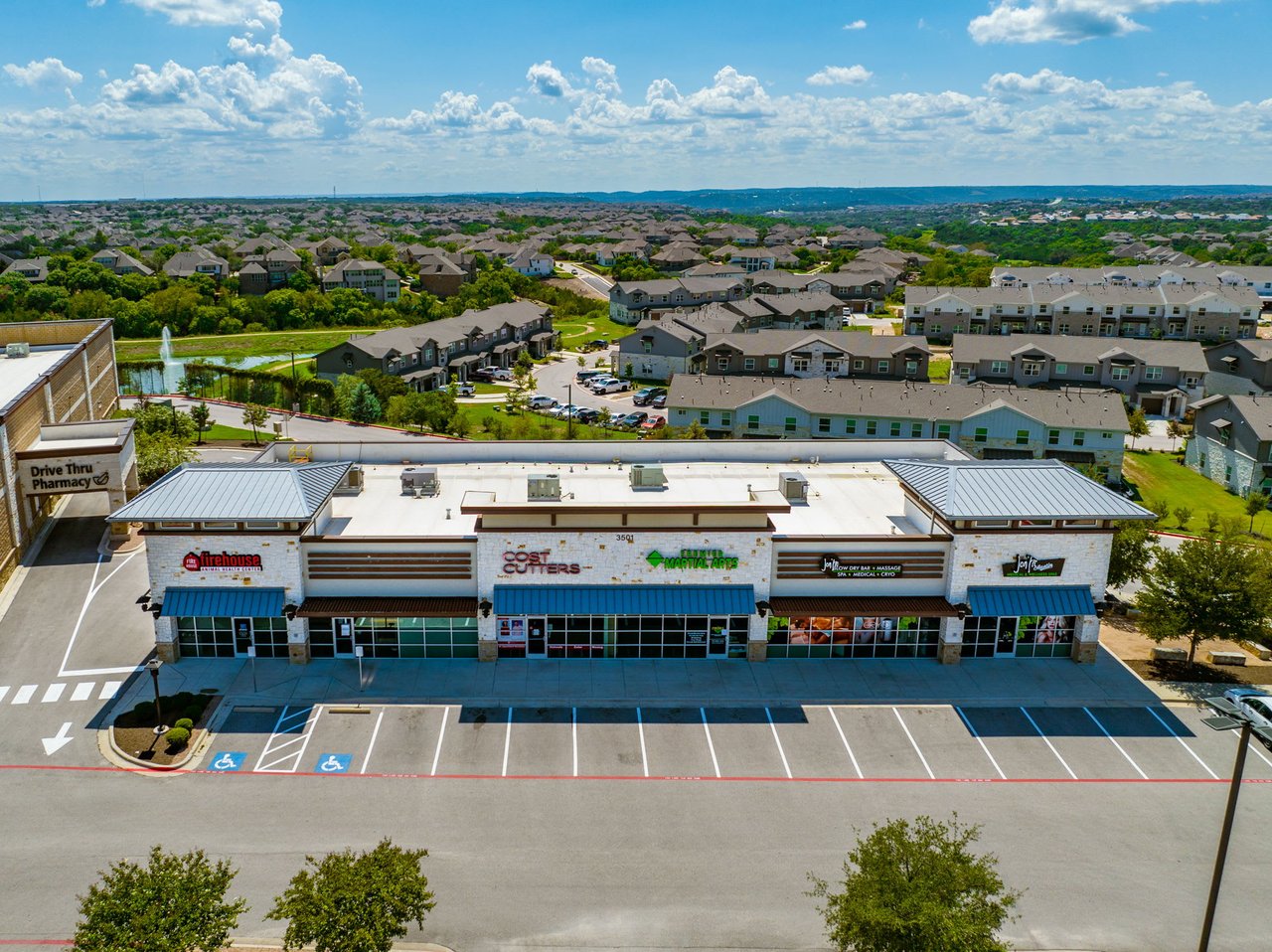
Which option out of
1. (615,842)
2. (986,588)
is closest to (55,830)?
(615,842)

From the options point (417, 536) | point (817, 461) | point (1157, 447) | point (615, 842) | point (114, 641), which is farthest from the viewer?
point (1157, 447)

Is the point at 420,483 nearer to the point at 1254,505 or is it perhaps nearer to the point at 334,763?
the point at 334,763

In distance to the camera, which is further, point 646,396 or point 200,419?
point 646,396

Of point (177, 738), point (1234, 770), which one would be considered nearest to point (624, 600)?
point (177, 738)

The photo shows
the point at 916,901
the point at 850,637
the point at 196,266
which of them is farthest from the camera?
the point at 196,266

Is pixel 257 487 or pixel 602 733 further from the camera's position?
pixel 257 487

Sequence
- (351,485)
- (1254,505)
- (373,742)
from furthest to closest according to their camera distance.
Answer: (1254,505) < (351,485) < (373,742)

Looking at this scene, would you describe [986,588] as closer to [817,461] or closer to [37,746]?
[817,461]

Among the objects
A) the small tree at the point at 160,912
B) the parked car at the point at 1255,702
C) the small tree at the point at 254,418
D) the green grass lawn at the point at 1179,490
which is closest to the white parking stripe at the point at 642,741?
the small tree at the point at 160,912
